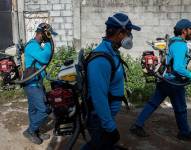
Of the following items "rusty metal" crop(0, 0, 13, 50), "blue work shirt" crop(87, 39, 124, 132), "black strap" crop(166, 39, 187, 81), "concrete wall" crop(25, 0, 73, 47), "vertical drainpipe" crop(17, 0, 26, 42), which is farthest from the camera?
"rusty metal" crop(0, 0, 13, 50)

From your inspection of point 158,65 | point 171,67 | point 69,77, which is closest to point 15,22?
point 158,65

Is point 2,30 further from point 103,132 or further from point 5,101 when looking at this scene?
point 103,132

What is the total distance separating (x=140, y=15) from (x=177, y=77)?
4109 millimetres

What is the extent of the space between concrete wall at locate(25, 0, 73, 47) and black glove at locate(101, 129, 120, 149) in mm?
6158

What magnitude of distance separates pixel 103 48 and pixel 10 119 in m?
3.60

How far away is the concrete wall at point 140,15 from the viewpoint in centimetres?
895

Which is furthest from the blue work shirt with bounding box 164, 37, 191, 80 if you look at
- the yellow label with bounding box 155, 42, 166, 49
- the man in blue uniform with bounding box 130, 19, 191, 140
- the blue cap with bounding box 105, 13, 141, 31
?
the blue cap with bounding box 105, 13, 141, 31

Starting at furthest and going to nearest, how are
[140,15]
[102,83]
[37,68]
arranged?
[140,15] < [37,68] < [102,83]

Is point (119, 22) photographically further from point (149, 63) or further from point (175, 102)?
point (175, 102)

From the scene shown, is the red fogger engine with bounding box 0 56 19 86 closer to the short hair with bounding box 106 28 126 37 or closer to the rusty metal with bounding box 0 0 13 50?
the short hair with bounding box 106 28 126 37

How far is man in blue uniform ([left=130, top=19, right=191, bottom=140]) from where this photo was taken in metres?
5.09

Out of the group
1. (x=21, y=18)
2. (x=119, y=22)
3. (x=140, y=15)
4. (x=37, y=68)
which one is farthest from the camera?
(x=21, y=18)

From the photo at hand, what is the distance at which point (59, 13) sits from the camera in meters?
9.59

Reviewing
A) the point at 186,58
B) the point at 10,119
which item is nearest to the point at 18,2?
the point at 10,119
